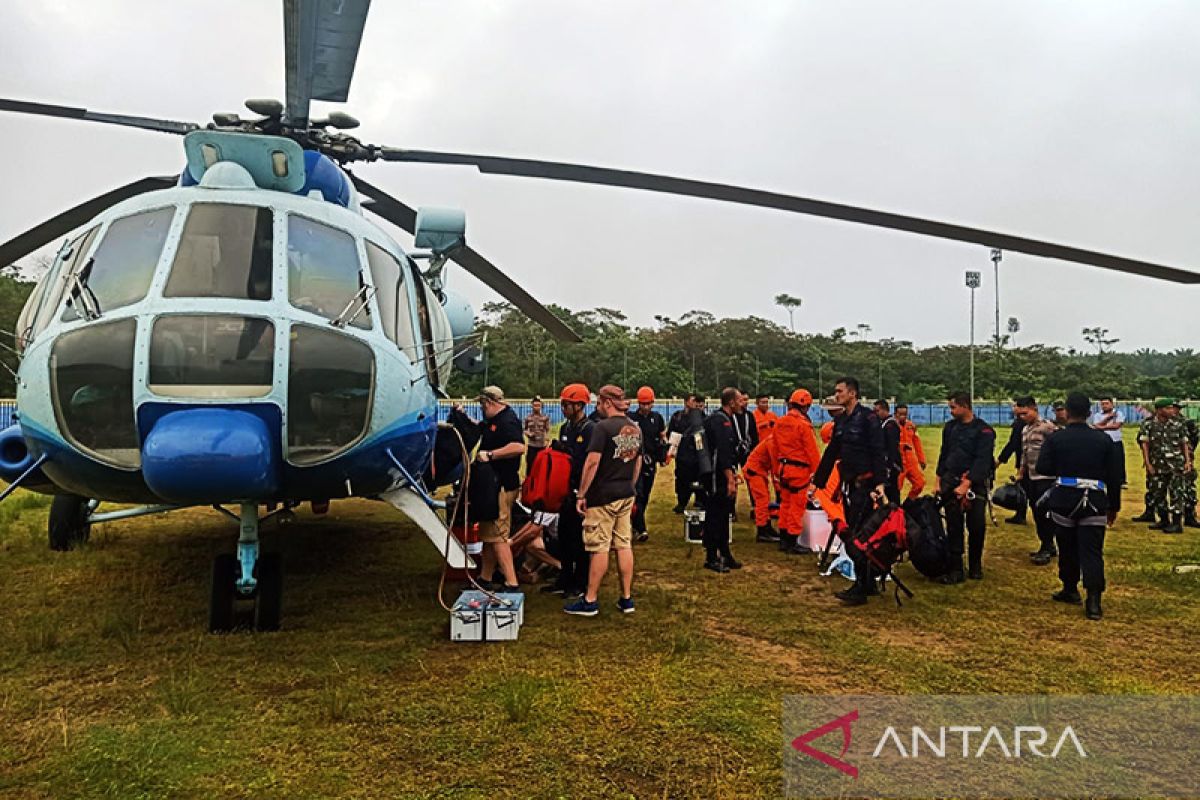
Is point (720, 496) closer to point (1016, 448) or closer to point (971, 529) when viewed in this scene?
point (971, 529)

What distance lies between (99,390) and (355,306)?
1.35 meters

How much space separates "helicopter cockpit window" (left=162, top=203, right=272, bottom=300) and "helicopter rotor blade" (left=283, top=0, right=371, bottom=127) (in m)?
0.79

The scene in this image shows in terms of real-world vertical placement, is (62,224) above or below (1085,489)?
above

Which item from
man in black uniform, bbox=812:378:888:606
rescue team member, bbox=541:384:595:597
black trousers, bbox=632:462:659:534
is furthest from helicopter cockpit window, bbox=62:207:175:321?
black trousers, bbox=632:462:659:534

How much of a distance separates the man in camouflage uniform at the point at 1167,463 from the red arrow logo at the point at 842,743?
7.79 metres

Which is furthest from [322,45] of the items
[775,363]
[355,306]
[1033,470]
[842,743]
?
[775,363]

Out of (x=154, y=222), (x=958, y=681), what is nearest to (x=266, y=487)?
(x=154, y=222)

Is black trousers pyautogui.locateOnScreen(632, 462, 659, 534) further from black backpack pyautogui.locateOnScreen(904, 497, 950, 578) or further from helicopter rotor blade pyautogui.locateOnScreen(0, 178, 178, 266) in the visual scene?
helicopter rotor blade pyautogui.locateOnScreen(0, 178, 178, 266)

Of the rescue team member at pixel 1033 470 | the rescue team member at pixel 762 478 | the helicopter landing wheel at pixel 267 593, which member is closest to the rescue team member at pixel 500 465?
the helicopter landing wheel at pixel 267 593

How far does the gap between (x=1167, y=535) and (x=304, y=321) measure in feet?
31.3

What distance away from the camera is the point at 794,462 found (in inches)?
313

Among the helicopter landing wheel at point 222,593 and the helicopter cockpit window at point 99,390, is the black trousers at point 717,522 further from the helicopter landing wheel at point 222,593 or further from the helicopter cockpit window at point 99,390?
the helicopter cockpit window at point 99,390

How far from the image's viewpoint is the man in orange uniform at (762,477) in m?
8.07

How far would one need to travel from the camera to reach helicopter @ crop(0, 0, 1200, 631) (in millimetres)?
3812
